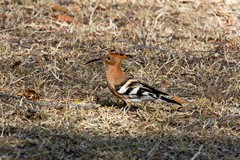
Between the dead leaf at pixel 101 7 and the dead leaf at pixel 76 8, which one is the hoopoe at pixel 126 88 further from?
the dead leaf at pixel 101 7

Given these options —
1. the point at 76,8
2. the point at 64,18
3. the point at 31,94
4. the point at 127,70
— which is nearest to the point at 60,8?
the point at 76,8

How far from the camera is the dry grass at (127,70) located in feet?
14.1

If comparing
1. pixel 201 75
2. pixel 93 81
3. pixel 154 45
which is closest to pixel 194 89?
pixel 201 75

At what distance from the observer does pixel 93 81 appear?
5734 millimetres

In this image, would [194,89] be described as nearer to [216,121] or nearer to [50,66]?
[216,121]

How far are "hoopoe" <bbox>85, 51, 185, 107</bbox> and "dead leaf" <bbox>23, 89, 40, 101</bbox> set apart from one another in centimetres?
60

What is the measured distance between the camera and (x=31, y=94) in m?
5.16

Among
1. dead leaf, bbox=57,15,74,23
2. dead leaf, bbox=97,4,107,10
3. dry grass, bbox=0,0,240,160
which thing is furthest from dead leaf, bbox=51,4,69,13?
dead leaf, bbox=97,4,107,10

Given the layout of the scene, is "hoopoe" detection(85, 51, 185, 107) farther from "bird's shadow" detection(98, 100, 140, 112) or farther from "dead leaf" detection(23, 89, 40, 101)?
"dead leaf" detection(23, 89, 40, 101)

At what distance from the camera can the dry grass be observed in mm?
4293

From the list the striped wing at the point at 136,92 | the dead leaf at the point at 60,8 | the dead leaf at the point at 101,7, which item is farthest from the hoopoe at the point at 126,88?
the dead leaf at the point at 101,7

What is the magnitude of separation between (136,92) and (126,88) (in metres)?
0.12

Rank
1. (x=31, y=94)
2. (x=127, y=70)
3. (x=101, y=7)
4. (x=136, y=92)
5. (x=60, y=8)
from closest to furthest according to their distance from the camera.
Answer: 1. (x=136, y=92)
2. (x=31, y=94)
3. (x=127, y=70)
4. (x=60, y=8)
5. (x=101, y=7)

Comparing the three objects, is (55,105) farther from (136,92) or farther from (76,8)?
(76,8)
